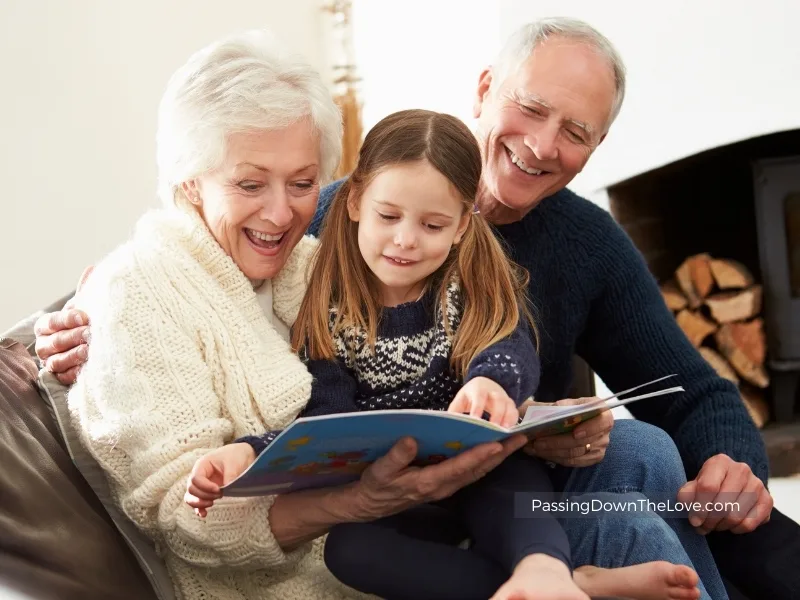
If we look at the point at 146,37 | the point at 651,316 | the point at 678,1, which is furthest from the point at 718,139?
the point at 146,37

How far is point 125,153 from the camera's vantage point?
307cm

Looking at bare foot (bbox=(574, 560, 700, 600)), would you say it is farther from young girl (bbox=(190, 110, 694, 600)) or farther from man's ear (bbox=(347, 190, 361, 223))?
man's ear (bbox=(347, 190, 361, 223))

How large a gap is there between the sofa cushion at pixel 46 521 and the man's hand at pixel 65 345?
43 mm

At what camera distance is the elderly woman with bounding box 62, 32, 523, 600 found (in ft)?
4.30

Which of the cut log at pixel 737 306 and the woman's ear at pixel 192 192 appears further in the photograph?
the cut log at pixel 737 306

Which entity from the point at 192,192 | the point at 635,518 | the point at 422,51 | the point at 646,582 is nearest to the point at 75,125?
the point at 422,51

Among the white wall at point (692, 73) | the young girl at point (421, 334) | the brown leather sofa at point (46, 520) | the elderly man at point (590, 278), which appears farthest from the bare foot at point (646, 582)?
the white wall at point (692, 73)

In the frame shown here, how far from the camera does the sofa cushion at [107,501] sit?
4.53 feet

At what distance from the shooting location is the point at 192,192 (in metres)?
1.50

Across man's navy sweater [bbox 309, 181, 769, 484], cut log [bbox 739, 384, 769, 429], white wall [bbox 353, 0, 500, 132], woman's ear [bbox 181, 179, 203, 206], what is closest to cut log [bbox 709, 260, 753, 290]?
cut log [bbox 739, 384, 769, 429]

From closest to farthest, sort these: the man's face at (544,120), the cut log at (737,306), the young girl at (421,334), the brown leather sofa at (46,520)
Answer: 1. the brown leather sofa at (46,520)
2. the young girl at (421,334)
3. the man's face at (544,120)
4. the cut log at (737,306)

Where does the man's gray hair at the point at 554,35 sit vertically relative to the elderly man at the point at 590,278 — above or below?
above

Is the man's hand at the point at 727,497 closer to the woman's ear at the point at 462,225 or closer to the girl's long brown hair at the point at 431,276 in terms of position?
the girl's long brown hair at the point at 431,276

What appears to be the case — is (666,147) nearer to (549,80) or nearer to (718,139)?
(718,139)
